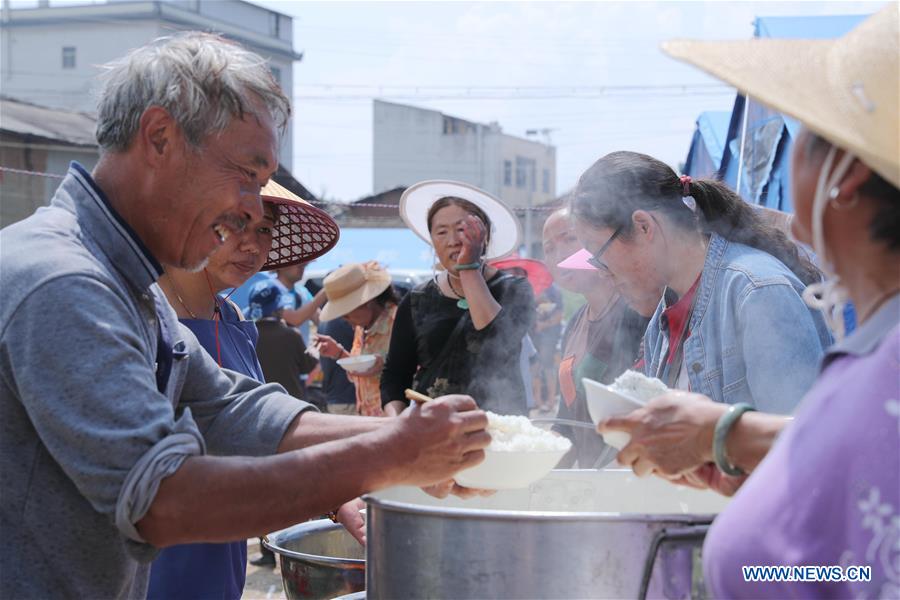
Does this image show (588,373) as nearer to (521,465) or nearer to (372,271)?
(521,465)

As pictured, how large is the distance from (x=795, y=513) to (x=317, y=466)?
831 mm

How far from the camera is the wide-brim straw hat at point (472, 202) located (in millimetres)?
4945

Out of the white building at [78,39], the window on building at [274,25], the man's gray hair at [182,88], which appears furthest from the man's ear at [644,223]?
the window on building at [274,25]

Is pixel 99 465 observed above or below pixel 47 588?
above

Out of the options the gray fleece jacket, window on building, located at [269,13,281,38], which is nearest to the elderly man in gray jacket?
the gray fleece jacket

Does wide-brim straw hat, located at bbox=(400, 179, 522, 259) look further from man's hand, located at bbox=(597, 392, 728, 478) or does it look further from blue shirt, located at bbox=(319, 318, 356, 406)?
man's hand, located at bbox=(597, 392, 728, 478)

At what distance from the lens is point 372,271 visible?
639 cm

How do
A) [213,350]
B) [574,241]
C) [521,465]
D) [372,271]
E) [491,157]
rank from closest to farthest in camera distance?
[521,465], [213,350], [574,241], [372,271], [491,157]

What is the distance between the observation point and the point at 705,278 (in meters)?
2.62

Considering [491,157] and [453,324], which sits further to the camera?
[491,157]

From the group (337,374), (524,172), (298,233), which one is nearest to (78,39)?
(524,172)

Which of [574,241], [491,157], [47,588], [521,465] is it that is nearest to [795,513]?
[521,465]

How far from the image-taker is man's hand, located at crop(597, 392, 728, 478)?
1564mm

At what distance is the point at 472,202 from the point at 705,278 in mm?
2412
